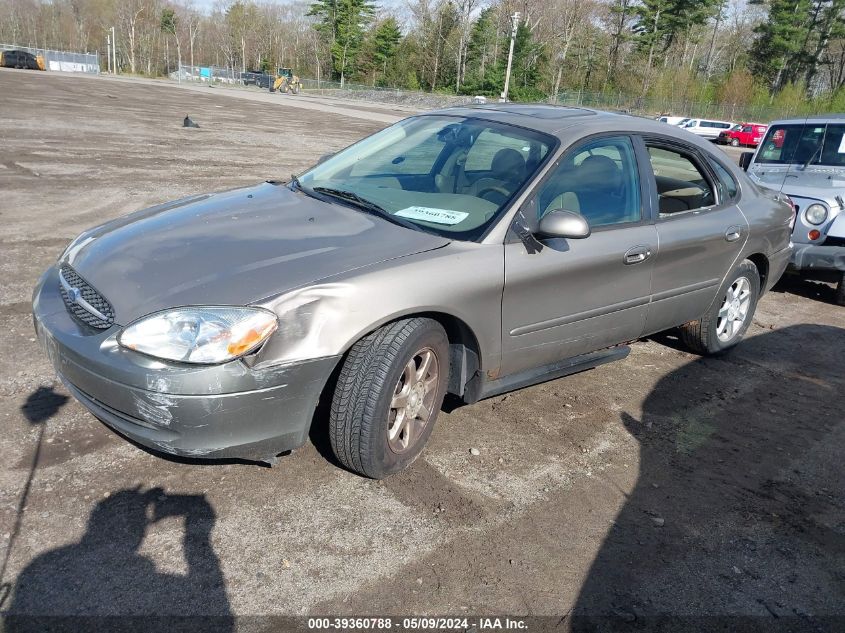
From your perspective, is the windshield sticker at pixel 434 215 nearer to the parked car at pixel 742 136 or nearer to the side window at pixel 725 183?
the side window at pixel 725 183

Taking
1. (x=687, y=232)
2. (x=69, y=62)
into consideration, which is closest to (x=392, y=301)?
(x=687, y=232)

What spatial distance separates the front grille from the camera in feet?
9.72

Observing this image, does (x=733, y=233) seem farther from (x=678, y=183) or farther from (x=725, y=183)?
(x=678, y=183)

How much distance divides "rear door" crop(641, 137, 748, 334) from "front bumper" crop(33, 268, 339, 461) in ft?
7.91

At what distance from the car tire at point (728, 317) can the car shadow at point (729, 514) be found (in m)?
0.22

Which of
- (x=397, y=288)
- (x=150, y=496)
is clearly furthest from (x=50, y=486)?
(x=397, y=288)

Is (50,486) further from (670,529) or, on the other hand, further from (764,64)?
(764,64)

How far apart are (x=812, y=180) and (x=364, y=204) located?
236 inches

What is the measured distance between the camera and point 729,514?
132 inches

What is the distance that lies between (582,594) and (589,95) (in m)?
69.6

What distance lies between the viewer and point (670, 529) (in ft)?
10.5

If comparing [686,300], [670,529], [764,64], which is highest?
[764,64]

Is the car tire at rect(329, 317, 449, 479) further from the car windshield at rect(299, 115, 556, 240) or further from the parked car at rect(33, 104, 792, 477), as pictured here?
the car windshield at rect(299, 115, 556, 240)

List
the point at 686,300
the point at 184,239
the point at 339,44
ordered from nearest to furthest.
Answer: the point at 184,239 → the point at 686,300 → the point at 339,44
